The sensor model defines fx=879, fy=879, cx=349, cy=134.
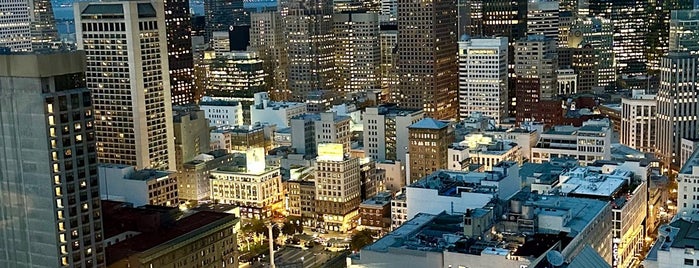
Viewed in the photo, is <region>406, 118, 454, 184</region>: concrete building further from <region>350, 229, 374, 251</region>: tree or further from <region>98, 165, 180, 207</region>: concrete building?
<region>98, 165, 180, 207</region>: concrete building

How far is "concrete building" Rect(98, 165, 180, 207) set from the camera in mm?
138375

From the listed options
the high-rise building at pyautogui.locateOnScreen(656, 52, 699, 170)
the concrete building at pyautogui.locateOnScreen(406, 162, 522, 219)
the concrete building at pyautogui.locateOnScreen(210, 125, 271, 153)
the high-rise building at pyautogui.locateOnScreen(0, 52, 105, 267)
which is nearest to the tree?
the concrete building at pyautogui.locateOnScreen(406, 162, 522, 219)

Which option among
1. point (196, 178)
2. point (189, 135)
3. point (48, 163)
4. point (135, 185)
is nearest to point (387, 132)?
point (189, 135)

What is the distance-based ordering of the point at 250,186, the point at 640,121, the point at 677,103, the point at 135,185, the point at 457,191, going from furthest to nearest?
1. the point at 640,121
2. the point at 677,103
3. the point at 250,186
4. the point at 135,185
5. the point at 457,191

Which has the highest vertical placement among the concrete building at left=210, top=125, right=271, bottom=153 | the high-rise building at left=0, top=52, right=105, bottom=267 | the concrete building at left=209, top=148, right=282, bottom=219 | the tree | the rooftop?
the high-rise building at left=0, top=52, right=105, bottom=267

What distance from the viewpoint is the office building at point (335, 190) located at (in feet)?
496

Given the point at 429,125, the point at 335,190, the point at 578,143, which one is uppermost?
the point at 429,125

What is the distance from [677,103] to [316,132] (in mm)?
72517

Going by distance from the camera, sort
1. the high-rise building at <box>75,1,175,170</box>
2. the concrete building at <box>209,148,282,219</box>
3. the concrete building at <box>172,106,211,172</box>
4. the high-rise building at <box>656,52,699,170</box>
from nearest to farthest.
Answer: the high-rise building at <box>75,1,175,170</box> < the concrete building at <box>209,148,282,219</box> < the concrete building at <box>172,106,211,172</box> < the high-rise building at <box>656,52,699,170</box>

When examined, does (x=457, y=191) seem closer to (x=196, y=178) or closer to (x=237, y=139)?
(x=196, y=178)

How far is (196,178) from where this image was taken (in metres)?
163

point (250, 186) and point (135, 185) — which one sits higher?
point (135, 185)

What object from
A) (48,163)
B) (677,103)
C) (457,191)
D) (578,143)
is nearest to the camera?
(48,163)

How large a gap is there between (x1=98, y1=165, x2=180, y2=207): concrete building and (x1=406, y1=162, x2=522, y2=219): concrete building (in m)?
41.5
